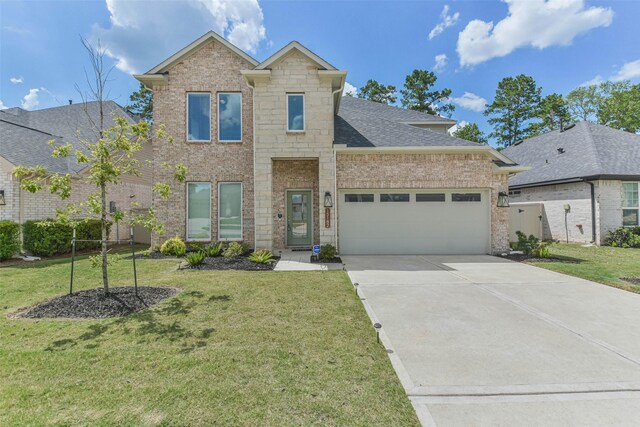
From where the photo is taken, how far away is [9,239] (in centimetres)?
980

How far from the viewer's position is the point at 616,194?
42.6ft

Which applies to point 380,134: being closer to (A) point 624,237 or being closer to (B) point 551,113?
(A) point 624,237

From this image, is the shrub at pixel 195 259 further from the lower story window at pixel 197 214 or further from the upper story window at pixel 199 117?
the upper story window at pixel 199 117

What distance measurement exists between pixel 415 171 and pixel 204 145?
8.15 metres

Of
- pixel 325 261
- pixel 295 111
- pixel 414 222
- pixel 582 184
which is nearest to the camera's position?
pixel 325 261

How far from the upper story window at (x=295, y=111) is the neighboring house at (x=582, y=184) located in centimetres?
1202

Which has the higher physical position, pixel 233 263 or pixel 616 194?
pixel 616 194

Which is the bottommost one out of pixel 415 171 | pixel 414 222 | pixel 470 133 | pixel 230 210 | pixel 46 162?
pixel 414 222

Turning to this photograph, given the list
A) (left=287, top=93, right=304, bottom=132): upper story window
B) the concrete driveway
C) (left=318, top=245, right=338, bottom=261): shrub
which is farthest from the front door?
the concrete driveway

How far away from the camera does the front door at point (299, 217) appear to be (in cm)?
1180

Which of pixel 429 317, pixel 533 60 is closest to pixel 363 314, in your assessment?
pixel 429 317

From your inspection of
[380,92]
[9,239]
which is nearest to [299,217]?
[9,239]

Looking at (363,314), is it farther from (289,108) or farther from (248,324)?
(289,108)

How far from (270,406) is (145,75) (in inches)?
483
